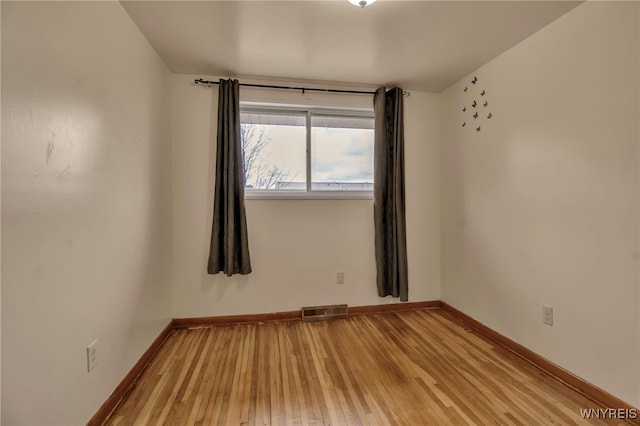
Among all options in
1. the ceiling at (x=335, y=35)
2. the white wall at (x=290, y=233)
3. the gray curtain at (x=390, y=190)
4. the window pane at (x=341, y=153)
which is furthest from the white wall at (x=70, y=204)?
the gray curtain at (x=390, y=190)

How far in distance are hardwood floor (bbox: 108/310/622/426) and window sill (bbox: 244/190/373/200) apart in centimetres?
121

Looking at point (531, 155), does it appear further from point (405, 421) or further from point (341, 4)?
point (405, 421)

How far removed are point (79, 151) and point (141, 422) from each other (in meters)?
1.37

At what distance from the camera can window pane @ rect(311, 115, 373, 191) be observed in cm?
295

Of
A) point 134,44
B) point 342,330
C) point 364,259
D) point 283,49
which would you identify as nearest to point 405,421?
point 342,330

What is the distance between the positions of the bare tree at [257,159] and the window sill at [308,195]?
0.34ft

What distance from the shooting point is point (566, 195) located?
1793 mm

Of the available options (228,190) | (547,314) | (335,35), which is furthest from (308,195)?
(547,314)

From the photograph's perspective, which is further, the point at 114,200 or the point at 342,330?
the point at 342,330

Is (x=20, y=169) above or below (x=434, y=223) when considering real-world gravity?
above

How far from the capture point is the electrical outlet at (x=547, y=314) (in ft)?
6.24

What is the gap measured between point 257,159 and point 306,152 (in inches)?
19.2

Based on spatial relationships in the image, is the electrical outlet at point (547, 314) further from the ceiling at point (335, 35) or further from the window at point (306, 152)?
the ceiling at point (335, 35)

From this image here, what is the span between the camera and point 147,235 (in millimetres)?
2094
